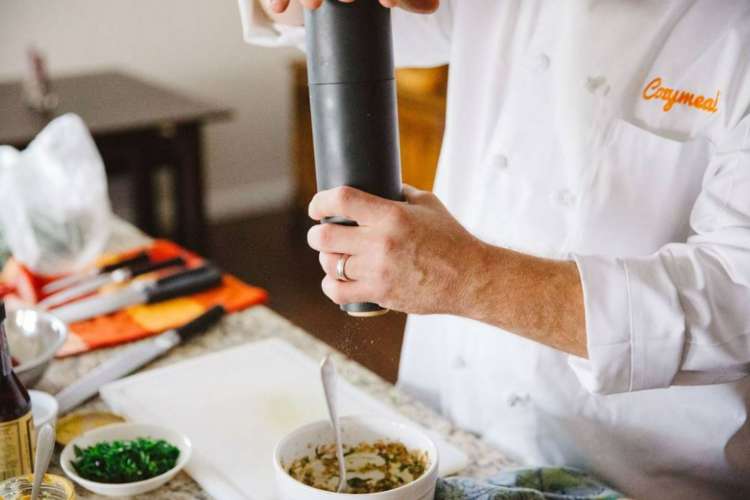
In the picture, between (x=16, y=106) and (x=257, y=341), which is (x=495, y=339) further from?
(x=16, y=106)

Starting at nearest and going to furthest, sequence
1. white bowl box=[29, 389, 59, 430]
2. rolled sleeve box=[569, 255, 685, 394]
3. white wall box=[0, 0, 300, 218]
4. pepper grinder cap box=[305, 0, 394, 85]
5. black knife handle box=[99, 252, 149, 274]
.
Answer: pepper grinder cap box=[305, 0, 394, 85] → rolled sleeve box=[569, 255, 685, 394] → white bowl box=[29, 389, 59, 430] → black knife handle box=[99, 252, 149, 274] → white wall box=[0, 0, 300, 218]

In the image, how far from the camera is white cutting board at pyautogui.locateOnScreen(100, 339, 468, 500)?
41.1 inches

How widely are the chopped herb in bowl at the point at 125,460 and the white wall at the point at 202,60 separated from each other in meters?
3.15

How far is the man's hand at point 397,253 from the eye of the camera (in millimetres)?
836

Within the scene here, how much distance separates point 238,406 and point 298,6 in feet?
1.77

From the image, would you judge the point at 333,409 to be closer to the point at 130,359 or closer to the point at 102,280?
the point at 130,359

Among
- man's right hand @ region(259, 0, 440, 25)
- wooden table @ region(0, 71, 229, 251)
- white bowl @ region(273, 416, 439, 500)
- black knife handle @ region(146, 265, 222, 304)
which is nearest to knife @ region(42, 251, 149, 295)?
black knife handle @ region(146, 265, 222, 304)

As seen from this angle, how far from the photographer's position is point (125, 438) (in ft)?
3.46

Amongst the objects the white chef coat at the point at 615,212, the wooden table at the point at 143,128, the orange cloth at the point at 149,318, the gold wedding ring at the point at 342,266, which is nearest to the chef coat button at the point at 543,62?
the white chef coat at the point at 615,212

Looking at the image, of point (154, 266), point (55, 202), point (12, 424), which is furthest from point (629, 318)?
point (55, 202)

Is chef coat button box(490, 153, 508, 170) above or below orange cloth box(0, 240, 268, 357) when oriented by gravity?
above

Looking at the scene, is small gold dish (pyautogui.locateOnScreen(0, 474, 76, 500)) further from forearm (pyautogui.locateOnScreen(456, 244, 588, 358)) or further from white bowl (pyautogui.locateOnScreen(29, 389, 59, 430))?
forearm (pyautogui.locateOnScreen(456, 244, 588, 358))

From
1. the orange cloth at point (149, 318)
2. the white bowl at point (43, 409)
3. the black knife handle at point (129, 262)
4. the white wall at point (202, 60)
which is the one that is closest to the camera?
the white bowl at point (43, 409)

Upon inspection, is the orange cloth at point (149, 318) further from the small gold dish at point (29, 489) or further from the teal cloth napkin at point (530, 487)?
the teal cloth napkin at point (530, 487)
